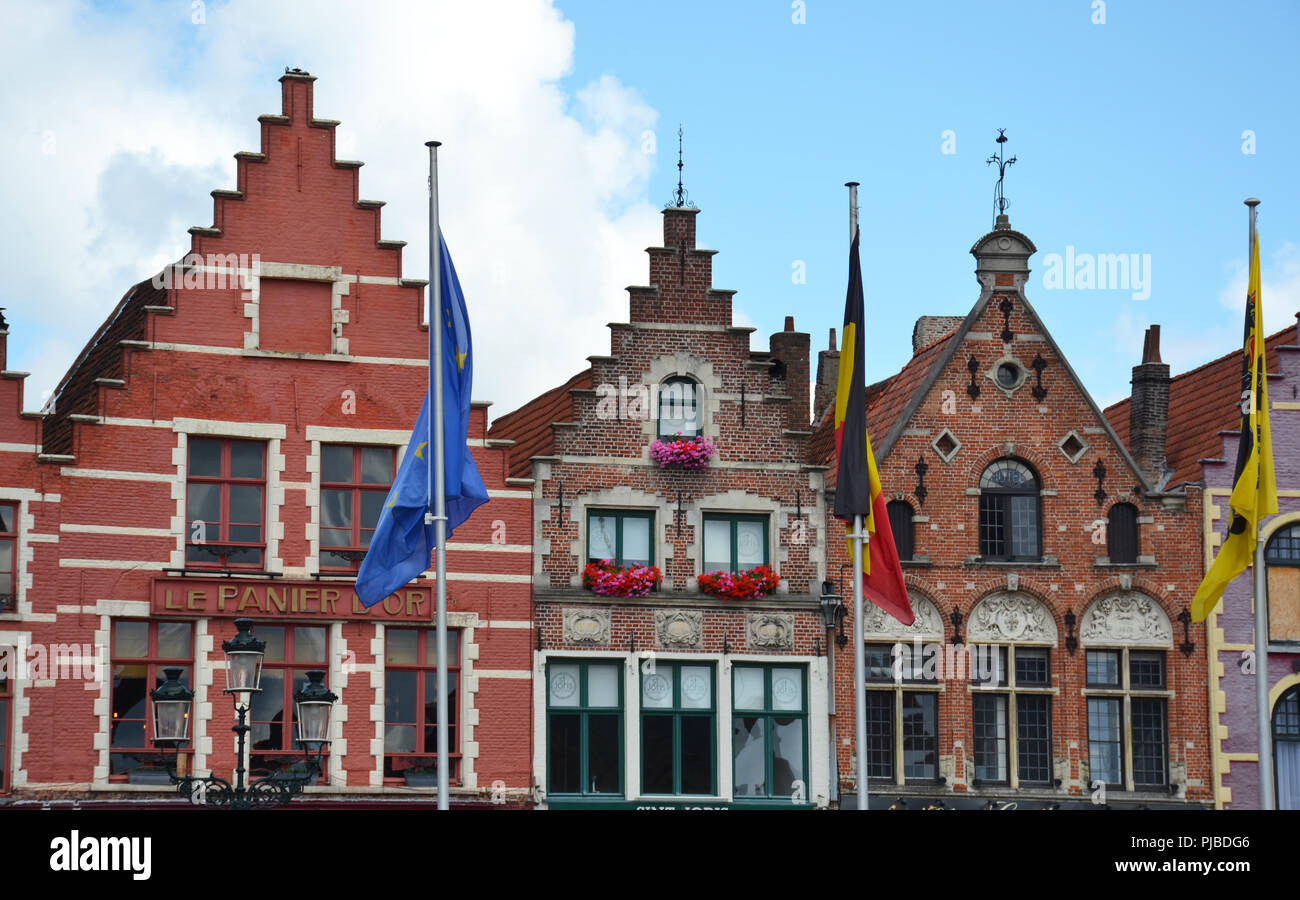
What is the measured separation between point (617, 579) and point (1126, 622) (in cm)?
778

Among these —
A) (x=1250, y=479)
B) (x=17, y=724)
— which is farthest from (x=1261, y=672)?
(x=17, y=724)

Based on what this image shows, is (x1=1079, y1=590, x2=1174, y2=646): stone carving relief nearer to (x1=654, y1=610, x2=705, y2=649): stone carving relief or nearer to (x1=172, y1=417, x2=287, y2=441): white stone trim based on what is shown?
(x1=654, y1=610, x2=705, y2=649): stone carving relief

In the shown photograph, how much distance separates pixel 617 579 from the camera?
29.7 meters

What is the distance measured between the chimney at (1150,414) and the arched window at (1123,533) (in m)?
2.14

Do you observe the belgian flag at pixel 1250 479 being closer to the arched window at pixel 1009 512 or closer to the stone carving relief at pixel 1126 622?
the stone carving relief at pixel 1126 622

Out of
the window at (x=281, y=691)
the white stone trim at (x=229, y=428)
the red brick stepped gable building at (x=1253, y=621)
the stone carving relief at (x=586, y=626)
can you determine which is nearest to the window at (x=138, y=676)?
the window at (x=281, y=691)

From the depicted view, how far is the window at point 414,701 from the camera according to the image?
94.3ft

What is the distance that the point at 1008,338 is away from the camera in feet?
104

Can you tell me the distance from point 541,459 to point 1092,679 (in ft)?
29.2

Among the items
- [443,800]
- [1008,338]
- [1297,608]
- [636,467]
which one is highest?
[1008,338]
